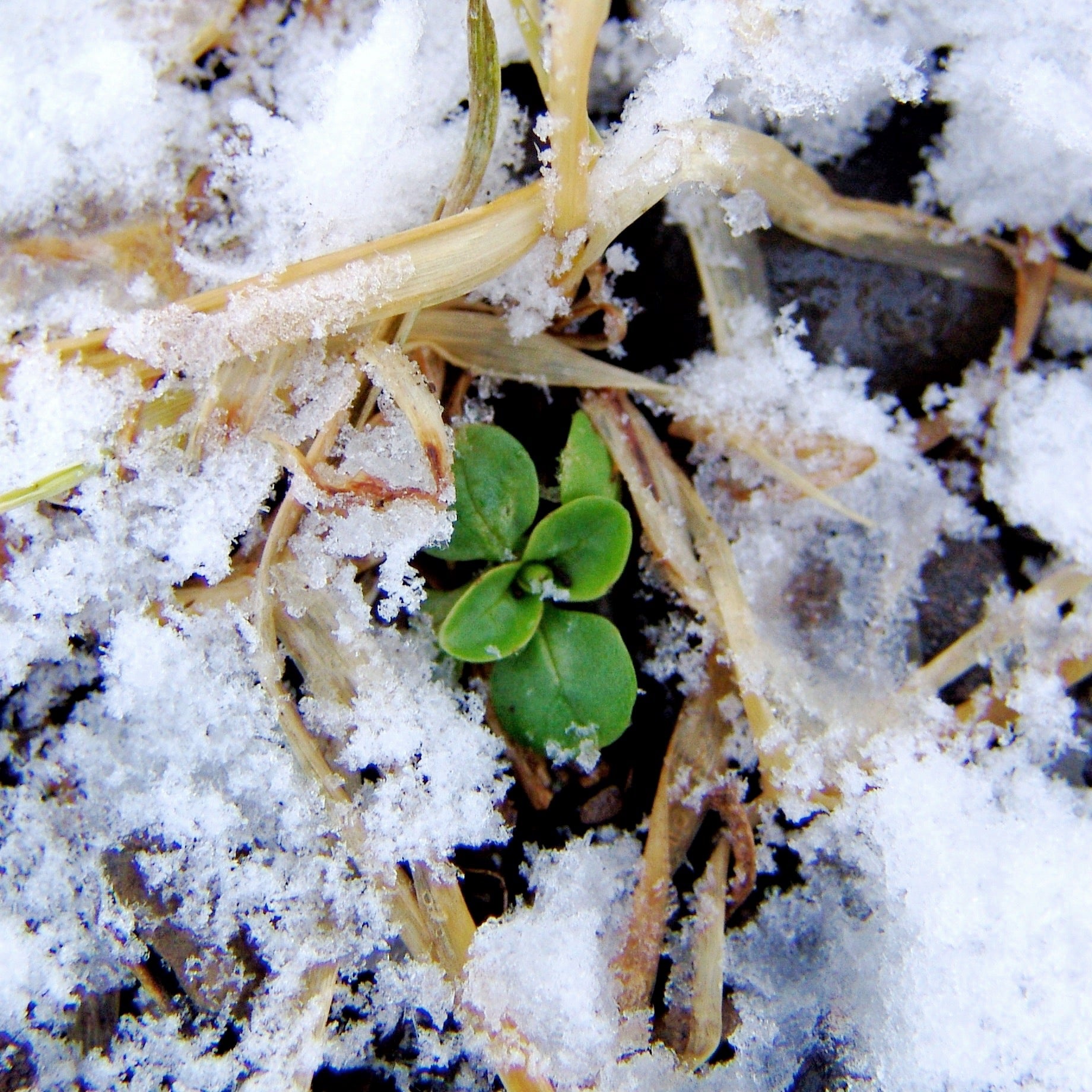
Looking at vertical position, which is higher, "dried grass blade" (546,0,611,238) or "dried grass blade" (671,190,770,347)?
"dried grass blade" (546,0,611,238)

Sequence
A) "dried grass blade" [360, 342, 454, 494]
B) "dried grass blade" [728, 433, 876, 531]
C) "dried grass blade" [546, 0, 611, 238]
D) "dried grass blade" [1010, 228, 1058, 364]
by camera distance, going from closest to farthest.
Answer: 1. "dried grass blade" [546, 0, 611, 238]
2. "dried grass blade" [360, 342, 454, 494]
3. "dried grass blade" [728, 433, 876, 531]
4. "dried grass blade" [1010, 228, 1058, 364]

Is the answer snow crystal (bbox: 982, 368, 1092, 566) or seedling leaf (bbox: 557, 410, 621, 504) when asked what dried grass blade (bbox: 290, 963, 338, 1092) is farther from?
snow crystal (bbox: 982, 368, 1092, 566)

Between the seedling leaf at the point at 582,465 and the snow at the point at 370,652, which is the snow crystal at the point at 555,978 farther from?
the seedling leaf at the point at 582,465

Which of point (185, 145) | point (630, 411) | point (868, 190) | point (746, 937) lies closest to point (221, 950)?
point (746, 937)

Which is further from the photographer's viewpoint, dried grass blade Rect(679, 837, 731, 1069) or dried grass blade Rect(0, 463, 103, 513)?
dried grass blade Rect(679, 837, 731, 1069)

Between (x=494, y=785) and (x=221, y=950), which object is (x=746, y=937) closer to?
(x=494, y=785)

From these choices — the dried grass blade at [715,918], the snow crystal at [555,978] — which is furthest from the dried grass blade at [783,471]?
the snow crystal at [555,978]

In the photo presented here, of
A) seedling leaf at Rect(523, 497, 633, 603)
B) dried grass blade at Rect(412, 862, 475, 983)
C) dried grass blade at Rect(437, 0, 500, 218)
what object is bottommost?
dried grass blade at Rect(412, 862, 475, 983)

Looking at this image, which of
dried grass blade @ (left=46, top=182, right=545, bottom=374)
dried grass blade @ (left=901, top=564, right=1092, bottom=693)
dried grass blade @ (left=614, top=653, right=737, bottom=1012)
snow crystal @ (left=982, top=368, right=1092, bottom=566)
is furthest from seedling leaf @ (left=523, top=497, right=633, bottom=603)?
snow crystal @ (left=982, top=368, right=1092, bottom=566)
